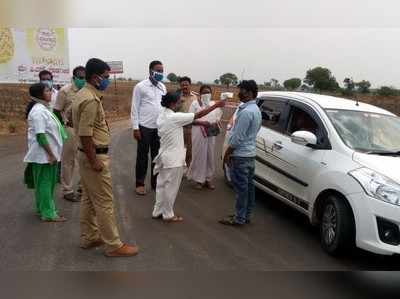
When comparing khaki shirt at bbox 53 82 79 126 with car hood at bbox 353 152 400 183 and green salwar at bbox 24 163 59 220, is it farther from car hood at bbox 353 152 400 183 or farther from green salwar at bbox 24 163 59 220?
car hood at bbox 353 152 400 183

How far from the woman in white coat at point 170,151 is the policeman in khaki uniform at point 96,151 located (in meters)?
1.20

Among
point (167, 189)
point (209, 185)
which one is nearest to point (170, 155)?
point (167, 189)

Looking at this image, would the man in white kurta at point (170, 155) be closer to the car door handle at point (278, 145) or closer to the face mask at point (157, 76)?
the face mask at point (157, 76)

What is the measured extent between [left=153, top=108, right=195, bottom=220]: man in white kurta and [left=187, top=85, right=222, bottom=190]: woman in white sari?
197 cm

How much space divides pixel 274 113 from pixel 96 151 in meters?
3.37

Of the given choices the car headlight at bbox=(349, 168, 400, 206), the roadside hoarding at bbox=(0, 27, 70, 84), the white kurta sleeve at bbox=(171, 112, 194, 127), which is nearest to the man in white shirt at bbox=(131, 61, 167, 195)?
the white kurta sleeve at bbox=(171, 112, 194, 127)

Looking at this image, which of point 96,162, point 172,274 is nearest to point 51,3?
point 96,162

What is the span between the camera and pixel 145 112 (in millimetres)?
6863

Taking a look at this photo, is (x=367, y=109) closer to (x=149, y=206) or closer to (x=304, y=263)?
(x=304, y=263)

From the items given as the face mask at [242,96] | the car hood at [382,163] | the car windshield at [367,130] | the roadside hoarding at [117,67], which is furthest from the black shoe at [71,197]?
the roadside hoarding at [117,67]

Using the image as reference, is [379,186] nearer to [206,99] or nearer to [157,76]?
[157,76]

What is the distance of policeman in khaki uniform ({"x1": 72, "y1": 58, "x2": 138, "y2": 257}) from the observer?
4.15 m

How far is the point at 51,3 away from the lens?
2.51 m

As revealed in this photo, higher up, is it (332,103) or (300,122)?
(332,103)
